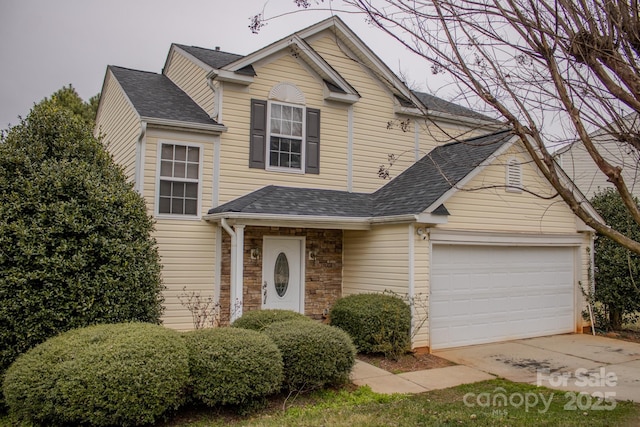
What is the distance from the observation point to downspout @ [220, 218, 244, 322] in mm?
10055

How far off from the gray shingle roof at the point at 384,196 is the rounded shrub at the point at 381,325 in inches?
77.5

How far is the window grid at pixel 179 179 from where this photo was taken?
1060cm

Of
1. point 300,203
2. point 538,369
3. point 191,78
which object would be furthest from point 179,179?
point 538,369

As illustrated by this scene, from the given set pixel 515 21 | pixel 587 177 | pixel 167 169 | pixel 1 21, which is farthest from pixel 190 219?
pixel 587 177

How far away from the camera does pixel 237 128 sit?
11.4 metres

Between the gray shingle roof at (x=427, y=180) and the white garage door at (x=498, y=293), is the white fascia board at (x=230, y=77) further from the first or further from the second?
the white garage door at (x=498, y=293)

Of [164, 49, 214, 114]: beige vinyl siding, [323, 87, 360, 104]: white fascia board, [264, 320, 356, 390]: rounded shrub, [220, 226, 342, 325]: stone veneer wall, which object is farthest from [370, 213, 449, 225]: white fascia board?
[164, 49, 214, 114]: beige vinyl siding

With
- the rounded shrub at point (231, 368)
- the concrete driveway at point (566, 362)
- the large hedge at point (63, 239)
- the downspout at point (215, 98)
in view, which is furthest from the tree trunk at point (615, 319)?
the large hedge at point (63, 239)

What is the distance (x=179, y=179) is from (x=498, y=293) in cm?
770

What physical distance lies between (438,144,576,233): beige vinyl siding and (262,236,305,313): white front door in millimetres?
3619

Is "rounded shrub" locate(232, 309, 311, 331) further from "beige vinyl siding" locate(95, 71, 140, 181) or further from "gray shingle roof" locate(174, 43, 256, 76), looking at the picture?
"gray shingle roof" locate(174, 43, 256, 76)

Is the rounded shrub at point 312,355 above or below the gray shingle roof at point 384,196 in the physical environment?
below

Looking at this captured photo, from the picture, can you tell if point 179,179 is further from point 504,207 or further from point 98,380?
point 504,207

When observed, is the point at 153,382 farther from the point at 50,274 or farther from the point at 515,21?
the point at 515,21
